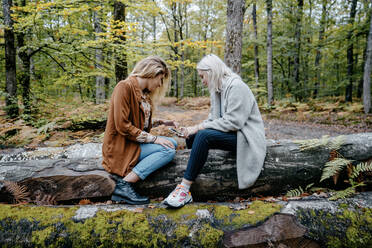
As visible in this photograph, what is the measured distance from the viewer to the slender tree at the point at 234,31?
506 cm

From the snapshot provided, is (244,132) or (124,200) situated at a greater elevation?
(244,132)

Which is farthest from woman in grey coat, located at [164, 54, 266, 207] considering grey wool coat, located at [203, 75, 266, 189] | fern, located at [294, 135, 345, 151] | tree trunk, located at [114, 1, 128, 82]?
tree trunk, located at [114, 1, 128, 82]

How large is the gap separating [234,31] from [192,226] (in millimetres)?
4809

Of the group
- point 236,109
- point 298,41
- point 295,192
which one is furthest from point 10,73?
point 298,41

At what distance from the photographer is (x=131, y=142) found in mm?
2543

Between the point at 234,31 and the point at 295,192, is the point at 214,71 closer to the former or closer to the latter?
the point at 295,192

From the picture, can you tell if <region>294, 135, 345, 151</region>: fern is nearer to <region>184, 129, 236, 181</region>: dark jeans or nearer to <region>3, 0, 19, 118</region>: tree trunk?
<region>184, 129, 236, 181</region>: dark jeans

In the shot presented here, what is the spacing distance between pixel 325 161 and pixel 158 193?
216 cm

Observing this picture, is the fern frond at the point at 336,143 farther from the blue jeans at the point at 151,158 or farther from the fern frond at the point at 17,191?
the fern frond at the point at 17,191

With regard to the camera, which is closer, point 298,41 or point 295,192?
point 295,192

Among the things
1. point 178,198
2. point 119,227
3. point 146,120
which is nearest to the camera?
point 119,227

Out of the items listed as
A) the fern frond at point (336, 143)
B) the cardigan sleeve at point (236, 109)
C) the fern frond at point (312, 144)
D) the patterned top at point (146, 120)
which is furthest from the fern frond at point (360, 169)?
the patterned top at point (146, 120)

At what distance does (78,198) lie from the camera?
8.03ft

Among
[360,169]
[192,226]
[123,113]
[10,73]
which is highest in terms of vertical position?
[10,73]
